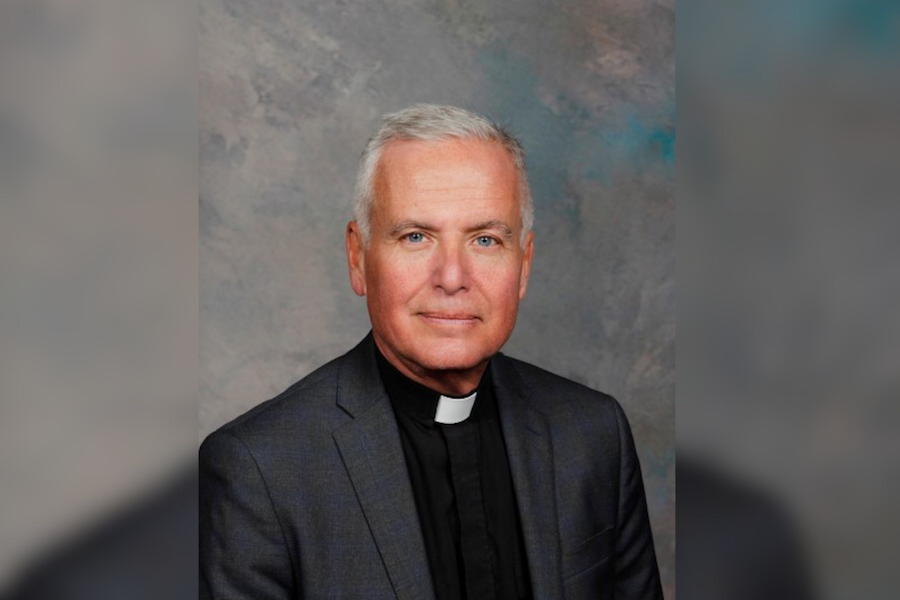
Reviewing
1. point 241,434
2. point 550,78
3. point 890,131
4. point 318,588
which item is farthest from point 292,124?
point 890,131

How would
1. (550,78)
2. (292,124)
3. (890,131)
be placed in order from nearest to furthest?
1. (890,131)
2. (292,124)
3. (550,78)

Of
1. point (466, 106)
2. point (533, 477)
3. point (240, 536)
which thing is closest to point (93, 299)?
point (240, 536)

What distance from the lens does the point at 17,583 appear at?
6.38 ft

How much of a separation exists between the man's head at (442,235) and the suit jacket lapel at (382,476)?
0.13 metres

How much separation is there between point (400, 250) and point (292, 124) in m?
0.84

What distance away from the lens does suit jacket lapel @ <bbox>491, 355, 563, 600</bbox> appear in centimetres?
261

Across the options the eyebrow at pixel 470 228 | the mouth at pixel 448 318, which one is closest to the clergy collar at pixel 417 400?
the mouth at pixel 448 318

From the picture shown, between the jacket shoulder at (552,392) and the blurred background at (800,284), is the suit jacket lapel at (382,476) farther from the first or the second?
the blurred background at (800,284)

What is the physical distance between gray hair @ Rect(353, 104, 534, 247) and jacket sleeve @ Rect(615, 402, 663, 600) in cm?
68

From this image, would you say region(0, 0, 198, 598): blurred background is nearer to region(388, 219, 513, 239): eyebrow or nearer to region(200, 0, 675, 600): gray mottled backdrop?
region(388, 219, 513, 239): eyebrow

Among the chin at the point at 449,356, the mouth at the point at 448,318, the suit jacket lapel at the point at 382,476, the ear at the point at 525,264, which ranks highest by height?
the ear at the point at 525,264

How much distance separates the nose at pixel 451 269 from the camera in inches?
95.1

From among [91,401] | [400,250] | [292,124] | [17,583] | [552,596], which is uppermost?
[292,124]

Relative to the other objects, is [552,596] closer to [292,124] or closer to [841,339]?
[841,339]
